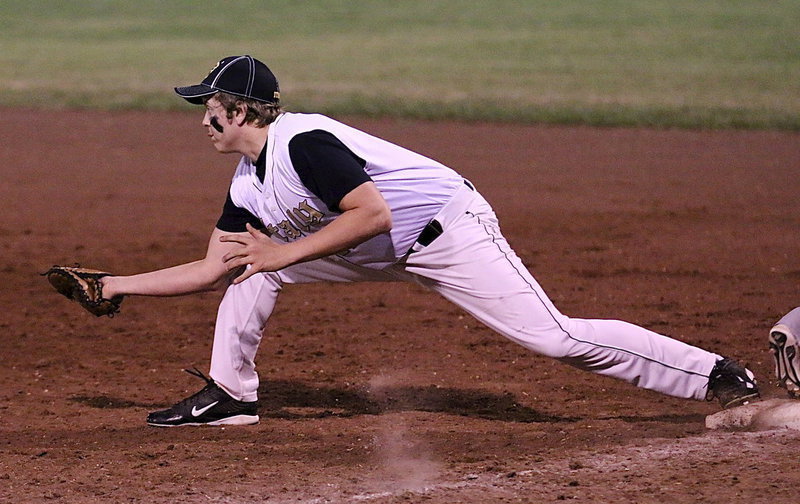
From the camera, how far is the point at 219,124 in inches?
143

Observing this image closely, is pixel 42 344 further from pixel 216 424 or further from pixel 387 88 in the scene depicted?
pixel 387 88

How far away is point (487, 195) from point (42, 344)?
427 cm

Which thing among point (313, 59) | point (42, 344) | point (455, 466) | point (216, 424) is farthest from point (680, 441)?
point (313, 59)

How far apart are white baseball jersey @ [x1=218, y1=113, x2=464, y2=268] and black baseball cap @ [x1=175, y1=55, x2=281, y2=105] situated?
106mm

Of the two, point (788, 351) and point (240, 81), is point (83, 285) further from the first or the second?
point (788, 351)

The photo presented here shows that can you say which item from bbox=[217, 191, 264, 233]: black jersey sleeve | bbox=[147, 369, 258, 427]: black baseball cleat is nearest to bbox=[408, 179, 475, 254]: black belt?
bbox=[217, 191, 264, 233]: black jersey sleeve

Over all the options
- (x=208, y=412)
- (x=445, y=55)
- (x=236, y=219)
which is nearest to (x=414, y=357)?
(x=208, y=412)

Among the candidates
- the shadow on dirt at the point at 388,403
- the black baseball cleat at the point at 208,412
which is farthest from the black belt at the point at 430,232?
the black baseball cleat at the point at 208,412

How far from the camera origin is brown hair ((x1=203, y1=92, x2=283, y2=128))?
3.59 m

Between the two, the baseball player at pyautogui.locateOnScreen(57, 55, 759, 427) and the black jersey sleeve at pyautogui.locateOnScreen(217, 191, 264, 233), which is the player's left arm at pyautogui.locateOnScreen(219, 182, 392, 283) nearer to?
the baseball player at pyautogui.locateOnScreen(57, 55, 759, 427)

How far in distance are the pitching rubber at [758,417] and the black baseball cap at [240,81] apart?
1778mm

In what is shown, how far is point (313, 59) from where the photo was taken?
61.4 feet

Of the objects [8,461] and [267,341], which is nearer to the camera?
[8,461]

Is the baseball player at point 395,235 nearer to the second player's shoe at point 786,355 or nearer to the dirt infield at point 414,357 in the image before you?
the second player's shoe at point 786,355
